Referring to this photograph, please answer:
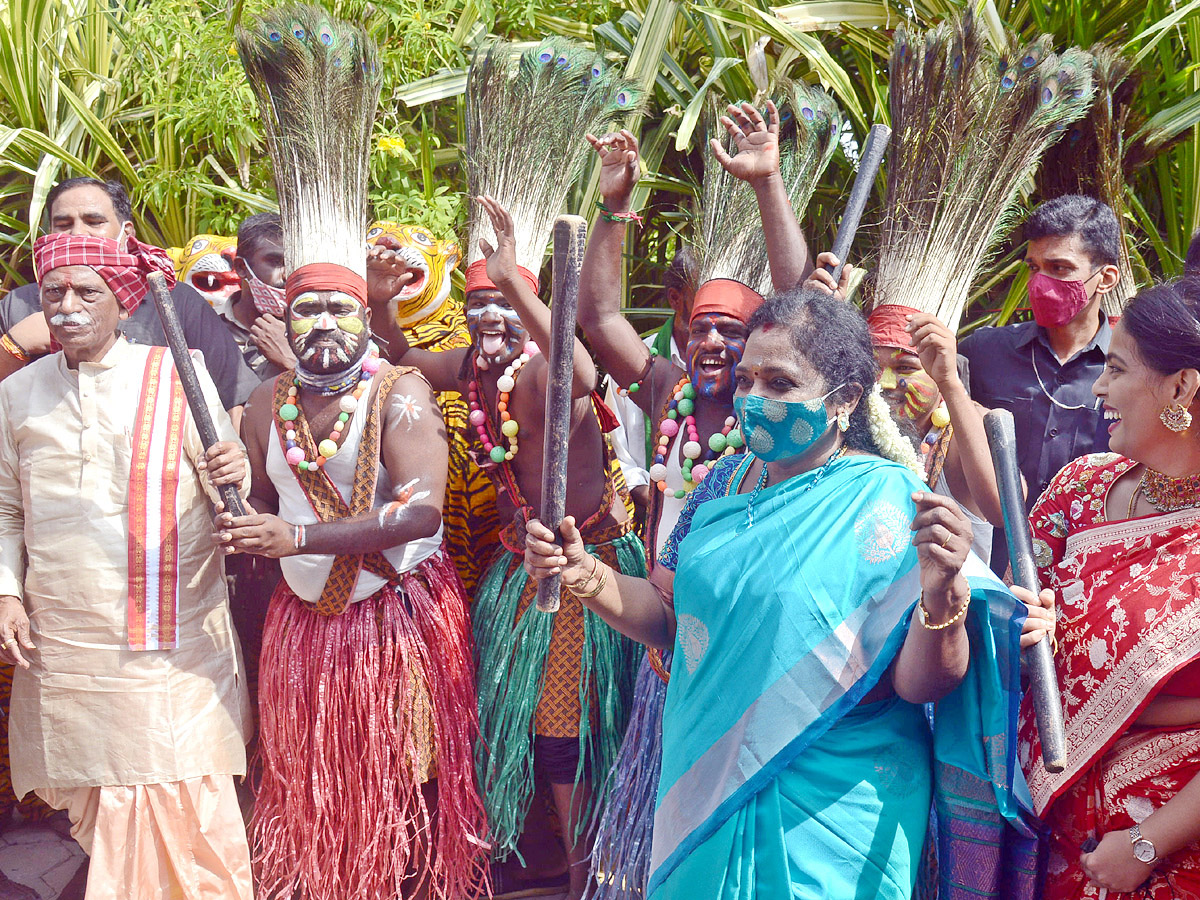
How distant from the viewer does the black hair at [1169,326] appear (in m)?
2.18

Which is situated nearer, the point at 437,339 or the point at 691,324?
the point at 691,324

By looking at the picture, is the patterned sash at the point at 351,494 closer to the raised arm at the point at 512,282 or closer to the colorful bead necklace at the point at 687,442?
the raised arm at the point at 512,282

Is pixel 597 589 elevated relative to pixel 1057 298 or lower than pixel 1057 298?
lower

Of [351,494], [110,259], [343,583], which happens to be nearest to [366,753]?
[343,583]

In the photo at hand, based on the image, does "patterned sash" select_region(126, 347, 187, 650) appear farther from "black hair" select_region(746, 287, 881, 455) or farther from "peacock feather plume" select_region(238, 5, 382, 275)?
"black hair" select_region(746, 287, 881, 455)

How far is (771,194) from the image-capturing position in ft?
10.8

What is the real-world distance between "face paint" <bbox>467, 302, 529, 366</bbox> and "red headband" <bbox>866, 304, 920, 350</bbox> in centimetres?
108

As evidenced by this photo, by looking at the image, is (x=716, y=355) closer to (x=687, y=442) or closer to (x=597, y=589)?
(x=687, y=442)

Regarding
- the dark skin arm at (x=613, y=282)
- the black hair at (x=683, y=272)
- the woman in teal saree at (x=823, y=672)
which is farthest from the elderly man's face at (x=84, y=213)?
the woman in teal saree at (x=823, y=672)

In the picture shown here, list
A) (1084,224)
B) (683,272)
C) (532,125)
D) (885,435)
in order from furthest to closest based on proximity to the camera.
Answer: (683,272), (532,125), (1084,224), (885,435)

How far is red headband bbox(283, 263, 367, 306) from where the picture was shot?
3.53 metres

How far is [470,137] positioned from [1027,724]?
2.55m

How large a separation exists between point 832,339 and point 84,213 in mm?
2943

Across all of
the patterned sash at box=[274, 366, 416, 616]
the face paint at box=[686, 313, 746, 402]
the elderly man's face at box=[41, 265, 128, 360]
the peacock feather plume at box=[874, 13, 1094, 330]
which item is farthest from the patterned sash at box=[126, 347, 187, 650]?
the peacock feather plume at box=[874, 13, 1094, 330]
